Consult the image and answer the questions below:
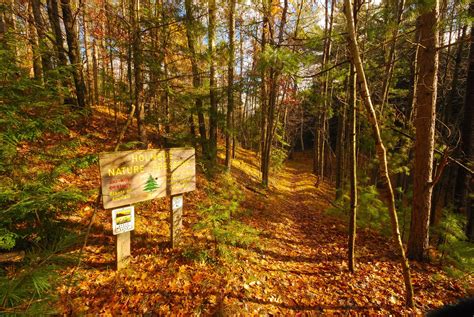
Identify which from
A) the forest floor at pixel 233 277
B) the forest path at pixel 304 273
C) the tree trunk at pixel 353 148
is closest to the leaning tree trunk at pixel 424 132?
the forest floor at pixel 233 277

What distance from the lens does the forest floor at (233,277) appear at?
3.58m

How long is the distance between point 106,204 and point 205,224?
6.16ft

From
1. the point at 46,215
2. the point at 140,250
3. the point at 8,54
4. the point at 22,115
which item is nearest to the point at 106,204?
the point at 46,215

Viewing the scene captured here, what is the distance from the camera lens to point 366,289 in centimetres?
446

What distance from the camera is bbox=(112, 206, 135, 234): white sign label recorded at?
3947mm

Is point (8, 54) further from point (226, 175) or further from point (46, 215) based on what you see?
point (226, 175)

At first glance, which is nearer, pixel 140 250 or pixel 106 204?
pixel 106 204

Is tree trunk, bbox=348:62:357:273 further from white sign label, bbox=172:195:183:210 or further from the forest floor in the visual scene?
white sign label, bbox=172:195:183:210

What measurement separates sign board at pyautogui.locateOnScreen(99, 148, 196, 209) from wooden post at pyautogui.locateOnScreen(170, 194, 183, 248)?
181 millimetres

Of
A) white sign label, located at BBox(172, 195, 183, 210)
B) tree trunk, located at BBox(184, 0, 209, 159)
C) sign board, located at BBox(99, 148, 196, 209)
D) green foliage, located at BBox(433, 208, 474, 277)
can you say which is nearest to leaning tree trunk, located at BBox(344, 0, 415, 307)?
green foliage, located at BBox(433, 208, 474, 277)

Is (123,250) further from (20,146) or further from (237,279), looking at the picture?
(20,146)

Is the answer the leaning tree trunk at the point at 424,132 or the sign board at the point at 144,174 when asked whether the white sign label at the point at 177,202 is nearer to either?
the sign board at the point at 144,174

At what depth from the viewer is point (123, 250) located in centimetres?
411

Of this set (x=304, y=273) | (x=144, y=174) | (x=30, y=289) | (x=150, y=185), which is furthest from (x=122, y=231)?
(x=304, y=273)
